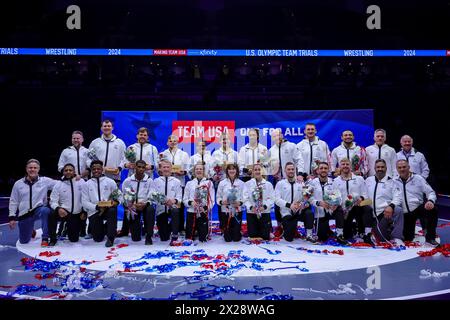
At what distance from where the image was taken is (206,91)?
1230 cm

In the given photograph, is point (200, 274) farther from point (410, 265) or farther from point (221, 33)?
point (221, 33)

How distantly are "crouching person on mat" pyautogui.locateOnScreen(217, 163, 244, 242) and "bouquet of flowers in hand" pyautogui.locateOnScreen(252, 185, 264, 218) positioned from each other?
26 cm

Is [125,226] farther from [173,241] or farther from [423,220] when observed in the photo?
[423,220]

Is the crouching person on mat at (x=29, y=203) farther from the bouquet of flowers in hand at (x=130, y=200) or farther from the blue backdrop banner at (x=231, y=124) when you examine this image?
the blue backdrop banner at (x=231, y=124)

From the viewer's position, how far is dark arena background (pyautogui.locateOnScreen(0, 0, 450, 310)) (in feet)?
13.8

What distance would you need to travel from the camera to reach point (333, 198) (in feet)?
19.8

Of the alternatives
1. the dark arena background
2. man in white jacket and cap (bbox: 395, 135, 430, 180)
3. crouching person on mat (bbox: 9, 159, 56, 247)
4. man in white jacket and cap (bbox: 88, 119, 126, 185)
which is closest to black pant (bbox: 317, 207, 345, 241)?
the dark arena background

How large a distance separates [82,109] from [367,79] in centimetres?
977

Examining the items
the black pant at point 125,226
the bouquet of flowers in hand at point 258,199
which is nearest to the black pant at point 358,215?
the bouquet of flowers in hand at point 258,199

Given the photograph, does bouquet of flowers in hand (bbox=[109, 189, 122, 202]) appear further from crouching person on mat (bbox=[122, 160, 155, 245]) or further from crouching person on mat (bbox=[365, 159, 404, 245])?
crouching person on mat (bbox=[365, 159, 404, 245])

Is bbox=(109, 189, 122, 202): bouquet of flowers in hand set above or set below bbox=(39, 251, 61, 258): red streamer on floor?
above

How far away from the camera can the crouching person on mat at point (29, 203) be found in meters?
6.20

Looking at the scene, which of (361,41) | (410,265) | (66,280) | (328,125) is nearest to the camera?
(66,280)
